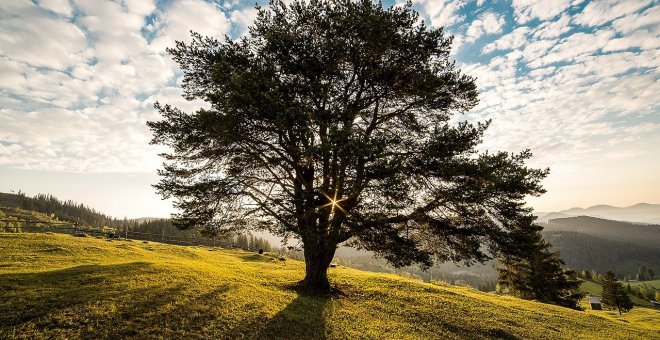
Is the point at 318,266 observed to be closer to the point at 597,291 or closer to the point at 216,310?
the point at 216,310

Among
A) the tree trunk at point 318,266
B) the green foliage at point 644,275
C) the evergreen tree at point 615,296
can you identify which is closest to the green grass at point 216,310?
the tree trunk at point 318,266

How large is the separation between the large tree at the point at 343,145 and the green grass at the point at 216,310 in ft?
9.52

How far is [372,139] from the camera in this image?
40.8 feet

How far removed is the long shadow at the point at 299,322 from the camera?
10.7m

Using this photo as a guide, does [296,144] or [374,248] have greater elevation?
[296,144]

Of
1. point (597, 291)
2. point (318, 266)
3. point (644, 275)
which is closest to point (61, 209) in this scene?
point (318, 266)

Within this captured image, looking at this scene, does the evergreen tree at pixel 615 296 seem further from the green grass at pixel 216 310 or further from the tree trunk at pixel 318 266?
the tree trunk at pixel 318 266

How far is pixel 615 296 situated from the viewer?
54781mm

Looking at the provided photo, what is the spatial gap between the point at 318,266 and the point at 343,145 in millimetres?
8632

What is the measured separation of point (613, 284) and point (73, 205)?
820 ft

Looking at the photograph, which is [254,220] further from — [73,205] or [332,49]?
[73,205]

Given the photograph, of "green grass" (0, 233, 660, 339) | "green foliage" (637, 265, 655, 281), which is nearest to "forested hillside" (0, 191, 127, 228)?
"green grass" (0, 233, 660, 339)

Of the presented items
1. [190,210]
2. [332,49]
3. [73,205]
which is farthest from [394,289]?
[73,205]

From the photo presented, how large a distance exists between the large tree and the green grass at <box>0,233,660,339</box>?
2.90 meters
